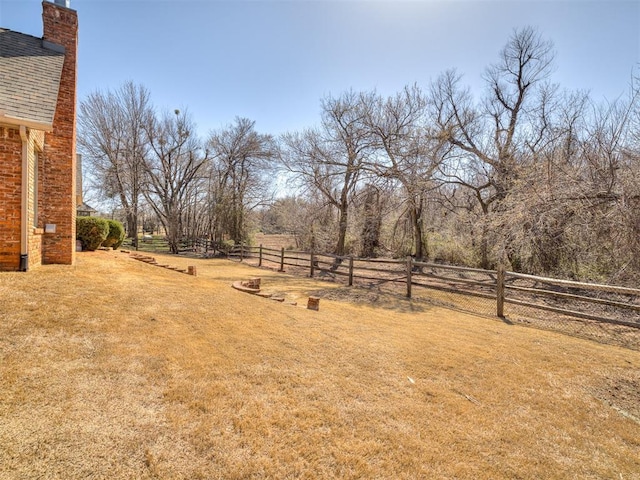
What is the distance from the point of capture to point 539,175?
7.49m

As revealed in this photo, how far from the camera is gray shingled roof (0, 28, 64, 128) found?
15.2 ft

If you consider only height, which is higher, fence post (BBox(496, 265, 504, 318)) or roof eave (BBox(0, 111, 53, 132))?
roof eave (BBox(0, 111, 53, 132))

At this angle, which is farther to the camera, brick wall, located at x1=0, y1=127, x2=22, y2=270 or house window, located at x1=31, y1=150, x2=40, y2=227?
house window, located at x1=31, y1=150, x2=40, y2=227

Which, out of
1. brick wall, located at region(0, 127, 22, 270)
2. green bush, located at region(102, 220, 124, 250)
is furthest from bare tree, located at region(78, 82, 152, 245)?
brick wall, located at region(0, 127, 22, 270)

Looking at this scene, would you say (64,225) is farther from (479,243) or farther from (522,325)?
(479,243)

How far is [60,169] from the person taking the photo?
5.86 metres

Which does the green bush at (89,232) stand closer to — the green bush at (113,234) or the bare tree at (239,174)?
the green bush at (113,234)

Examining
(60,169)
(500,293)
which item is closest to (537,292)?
(500,293)

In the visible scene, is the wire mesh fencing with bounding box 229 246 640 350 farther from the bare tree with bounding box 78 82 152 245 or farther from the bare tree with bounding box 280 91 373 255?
the bare tree with bounding box 78 82 152 245

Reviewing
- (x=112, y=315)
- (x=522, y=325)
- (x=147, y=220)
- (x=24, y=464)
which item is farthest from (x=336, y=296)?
(x=147, y=220)

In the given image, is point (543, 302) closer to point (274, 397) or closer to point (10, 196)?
point (274, 397)

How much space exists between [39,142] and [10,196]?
1.45 meters

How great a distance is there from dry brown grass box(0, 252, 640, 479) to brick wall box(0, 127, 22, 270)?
1.49 feet

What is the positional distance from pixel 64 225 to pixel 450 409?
7320 millimetres
